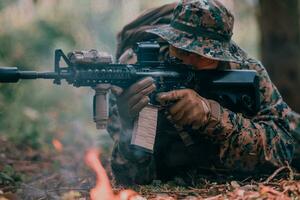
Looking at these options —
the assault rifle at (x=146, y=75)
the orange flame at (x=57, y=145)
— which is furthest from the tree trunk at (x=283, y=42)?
the assault rifle at (x=146, y=75)

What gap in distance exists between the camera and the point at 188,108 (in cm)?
407

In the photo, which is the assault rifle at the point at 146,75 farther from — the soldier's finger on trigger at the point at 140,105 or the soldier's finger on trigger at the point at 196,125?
the soldier's finger on trigger at the point at 196,125

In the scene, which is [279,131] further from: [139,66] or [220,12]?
[139,66]

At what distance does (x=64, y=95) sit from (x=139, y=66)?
720cm

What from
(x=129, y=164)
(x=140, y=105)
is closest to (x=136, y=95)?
(x=140, y=105)

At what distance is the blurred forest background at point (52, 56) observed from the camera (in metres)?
7.70

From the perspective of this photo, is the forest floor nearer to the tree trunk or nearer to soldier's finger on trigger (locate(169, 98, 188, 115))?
soldier's finger on trigger (locate(169, 98, 188, 115))

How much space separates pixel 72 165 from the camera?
6.48m

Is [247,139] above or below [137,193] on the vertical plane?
above

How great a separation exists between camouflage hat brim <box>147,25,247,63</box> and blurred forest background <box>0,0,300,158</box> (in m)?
3.16

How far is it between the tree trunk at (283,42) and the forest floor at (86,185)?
11.7 ft

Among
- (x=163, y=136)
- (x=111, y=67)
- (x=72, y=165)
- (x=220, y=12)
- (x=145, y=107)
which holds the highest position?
(x=220, y=12)

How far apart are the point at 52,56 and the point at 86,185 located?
494 cm

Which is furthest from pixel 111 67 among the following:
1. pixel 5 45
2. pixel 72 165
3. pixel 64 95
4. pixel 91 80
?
pixel 64 95
